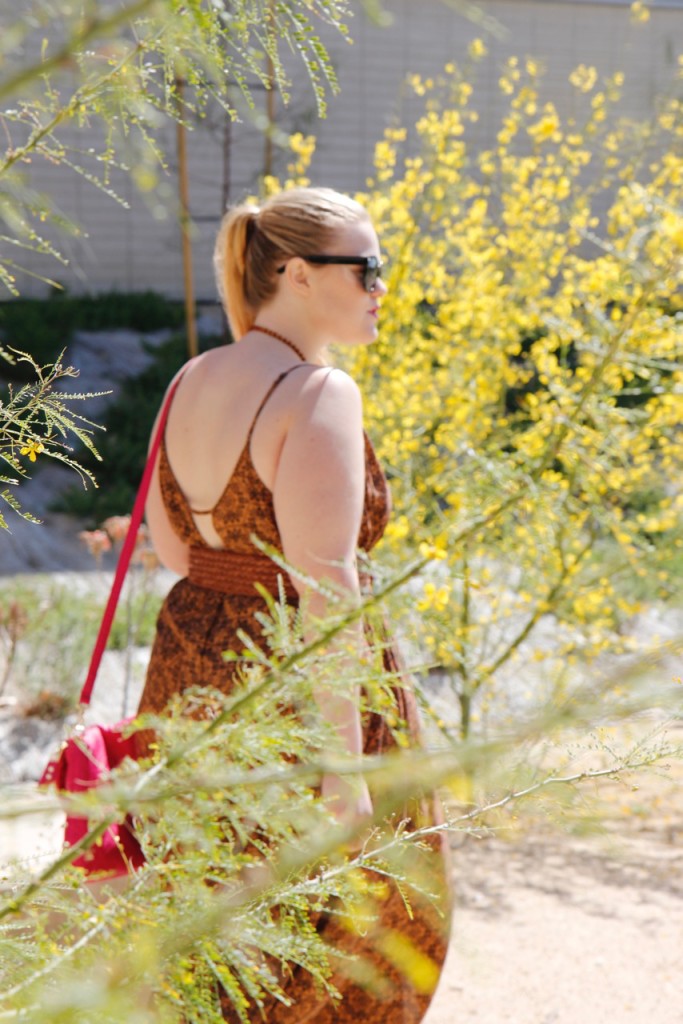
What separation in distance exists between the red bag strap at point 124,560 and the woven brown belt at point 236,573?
134mm

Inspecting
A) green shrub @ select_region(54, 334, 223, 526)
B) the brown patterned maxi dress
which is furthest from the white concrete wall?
the brown patterned maxi dress

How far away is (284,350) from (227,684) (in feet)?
1.89

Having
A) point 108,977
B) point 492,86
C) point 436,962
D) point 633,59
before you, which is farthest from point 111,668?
point 633,59

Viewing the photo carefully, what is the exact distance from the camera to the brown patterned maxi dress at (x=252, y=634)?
78.6 inches

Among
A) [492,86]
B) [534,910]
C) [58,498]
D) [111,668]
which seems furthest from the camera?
[492,86]

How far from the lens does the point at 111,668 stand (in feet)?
17.5

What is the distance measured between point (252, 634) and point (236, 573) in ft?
0.42

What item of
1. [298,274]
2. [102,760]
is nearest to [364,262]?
[298,274]

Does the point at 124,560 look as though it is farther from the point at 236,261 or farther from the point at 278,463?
the point at 236,261

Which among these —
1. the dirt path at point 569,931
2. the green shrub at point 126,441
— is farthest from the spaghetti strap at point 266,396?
the green shrub at point 126,441

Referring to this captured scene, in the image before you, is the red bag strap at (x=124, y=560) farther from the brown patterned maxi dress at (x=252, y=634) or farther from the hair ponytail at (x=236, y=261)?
the hair ponytail at (x=236, y=261)

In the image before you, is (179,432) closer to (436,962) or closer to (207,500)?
(207,500)

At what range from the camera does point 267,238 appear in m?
2.15

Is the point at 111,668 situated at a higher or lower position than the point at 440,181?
lower
